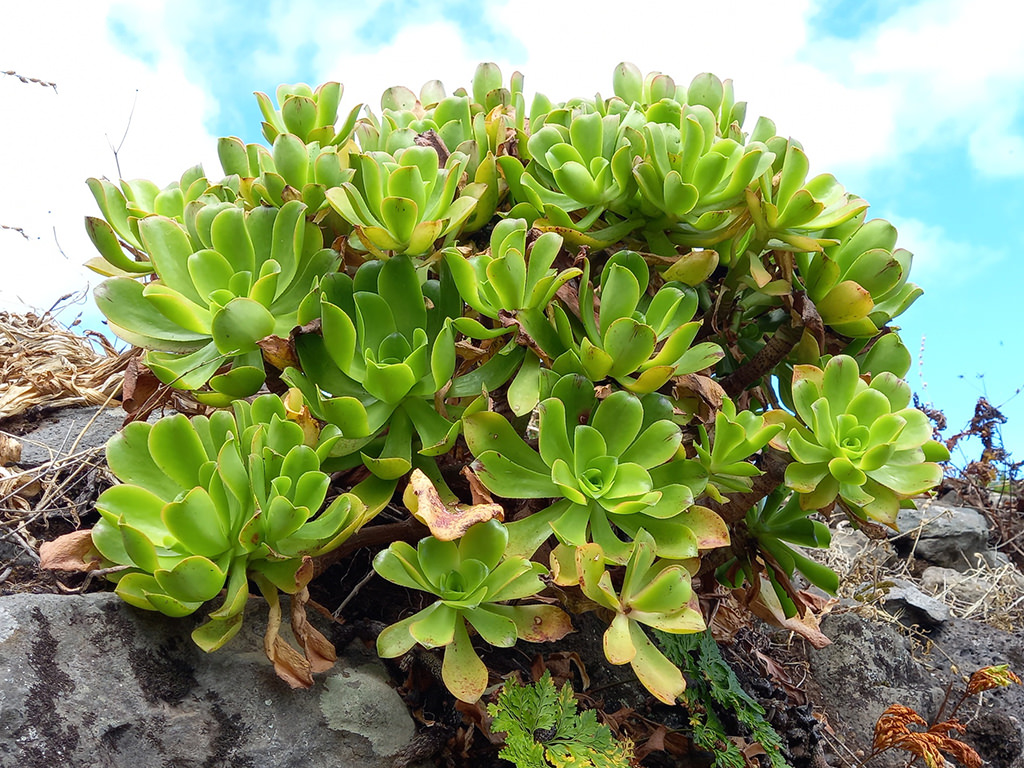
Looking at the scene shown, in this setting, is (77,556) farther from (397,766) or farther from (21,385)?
(21,385)

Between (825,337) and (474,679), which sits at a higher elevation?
(825,337)

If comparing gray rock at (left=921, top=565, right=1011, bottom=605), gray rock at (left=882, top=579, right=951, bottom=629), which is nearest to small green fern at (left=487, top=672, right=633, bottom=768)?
gray rock at (left=882, top=579, right=951, bottom=629)

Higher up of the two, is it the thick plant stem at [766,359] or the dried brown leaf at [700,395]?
the thick plant stem at [766,359]

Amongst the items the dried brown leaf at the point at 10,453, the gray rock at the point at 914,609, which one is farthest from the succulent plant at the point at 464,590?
the gray rock at the point at 914,609

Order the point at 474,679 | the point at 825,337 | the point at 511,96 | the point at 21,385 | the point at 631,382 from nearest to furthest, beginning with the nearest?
the point at 474,679 < the point at 631,382 < the point at 825,337 < the point at 511,96 < the point at 21,385

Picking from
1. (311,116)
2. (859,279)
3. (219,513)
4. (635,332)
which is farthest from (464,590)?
(311,116)

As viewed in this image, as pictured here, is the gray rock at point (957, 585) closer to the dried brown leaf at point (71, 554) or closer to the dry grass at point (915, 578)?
the dry grass at point (915, 578)

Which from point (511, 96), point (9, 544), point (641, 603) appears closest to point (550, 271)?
point (641, 603)
